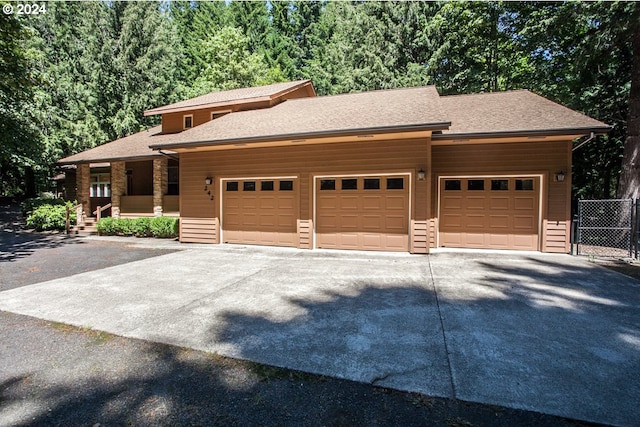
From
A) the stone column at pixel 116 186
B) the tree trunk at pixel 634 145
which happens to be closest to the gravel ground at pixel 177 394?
the tree trunk at pixel 634 145

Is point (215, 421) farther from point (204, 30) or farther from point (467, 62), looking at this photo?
point (204, 30)

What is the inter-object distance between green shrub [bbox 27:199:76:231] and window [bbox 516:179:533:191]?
15841 millimetres

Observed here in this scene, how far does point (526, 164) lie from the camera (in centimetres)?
802

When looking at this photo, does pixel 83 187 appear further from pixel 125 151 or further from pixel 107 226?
pixel 107 226

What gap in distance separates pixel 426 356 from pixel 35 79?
1459cm

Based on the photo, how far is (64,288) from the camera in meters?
5.03

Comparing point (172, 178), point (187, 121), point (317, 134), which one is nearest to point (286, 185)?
point (317, 134)

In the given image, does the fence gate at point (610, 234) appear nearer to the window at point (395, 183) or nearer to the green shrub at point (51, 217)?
the window at point (395, 183)

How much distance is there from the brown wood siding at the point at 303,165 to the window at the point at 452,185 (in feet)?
4.60

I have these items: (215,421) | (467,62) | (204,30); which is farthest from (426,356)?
(204,30)

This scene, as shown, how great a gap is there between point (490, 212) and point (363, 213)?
10.9 feet

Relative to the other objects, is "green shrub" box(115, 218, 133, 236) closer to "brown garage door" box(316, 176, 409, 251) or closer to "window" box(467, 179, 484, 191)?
"brown garage door" box(316, 176, 409, 251)

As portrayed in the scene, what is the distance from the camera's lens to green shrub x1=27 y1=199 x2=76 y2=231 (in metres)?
Answer: 12.9

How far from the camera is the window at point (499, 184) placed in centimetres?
824
